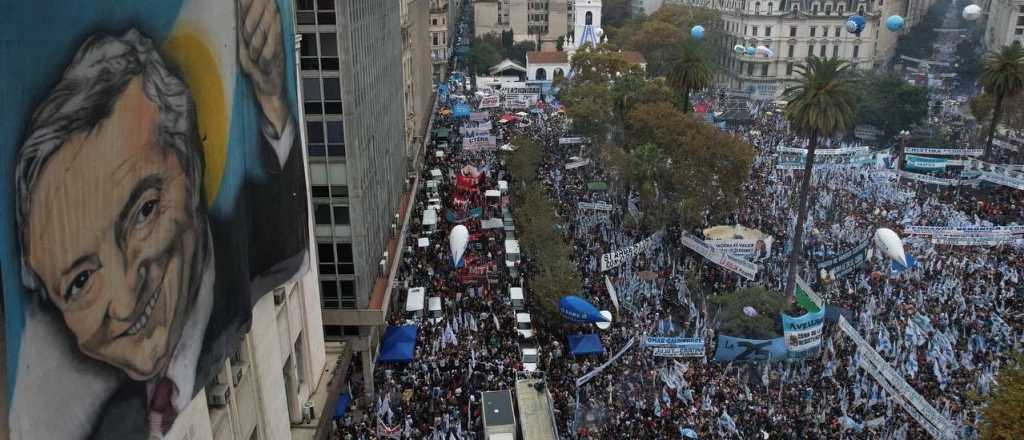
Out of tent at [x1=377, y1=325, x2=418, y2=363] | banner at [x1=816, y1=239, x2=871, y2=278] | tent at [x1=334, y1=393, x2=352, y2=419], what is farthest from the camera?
banner at [x1=816, y1=239, x2=871, y2=278]

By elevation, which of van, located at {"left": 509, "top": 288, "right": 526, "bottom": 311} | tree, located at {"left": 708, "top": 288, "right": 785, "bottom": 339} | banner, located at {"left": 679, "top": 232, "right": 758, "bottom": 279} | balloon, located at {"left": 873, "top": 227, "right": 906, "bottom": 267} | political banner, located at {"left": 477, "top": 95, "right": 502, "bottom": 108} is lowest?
van, located at {"left": 509, "top": 288, "right": 526, "bottom": 311}

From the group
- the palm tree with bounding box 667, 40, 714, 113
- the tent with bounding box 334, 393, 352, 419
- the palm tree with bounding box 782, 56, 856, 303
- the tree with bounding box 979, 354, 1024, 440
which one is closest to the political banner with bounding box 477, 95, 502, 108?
the palm tree with bounding box 667, 40, 714, 113

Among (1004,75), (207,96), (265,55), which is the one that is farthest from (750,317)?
(1004,75)

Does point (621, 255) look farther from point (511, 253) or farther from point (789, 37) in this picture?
point (789, 37)

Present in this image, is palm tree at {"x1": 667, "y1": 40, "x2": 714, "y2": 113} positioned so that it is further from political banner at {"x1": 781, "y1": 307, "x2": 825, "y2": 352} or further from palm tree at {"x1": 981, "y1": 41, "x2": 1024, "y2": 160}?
political banner at {"x1": 781, "y1": 307, "x2": 825, "y2": 352}

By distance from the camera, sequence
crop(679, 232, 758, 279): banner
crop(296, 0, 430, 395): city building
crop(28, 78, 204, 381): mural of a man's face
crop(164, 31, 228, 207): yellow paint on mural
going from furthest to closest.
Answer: crop(679, 232, 758, 279): banner
crop(296, 0, 430, 395): city building
crop(164, 31, 228, 207): yellow paint on mural
crop(28, 78, 204, 381): mural of a man's face

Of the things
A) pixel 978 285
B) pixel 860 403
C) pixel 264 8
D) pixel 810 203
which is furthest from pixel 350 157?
pixel 810 203

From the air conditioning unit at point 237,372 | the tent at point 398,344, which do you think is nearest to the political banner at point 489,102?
the tent at point 398,344
